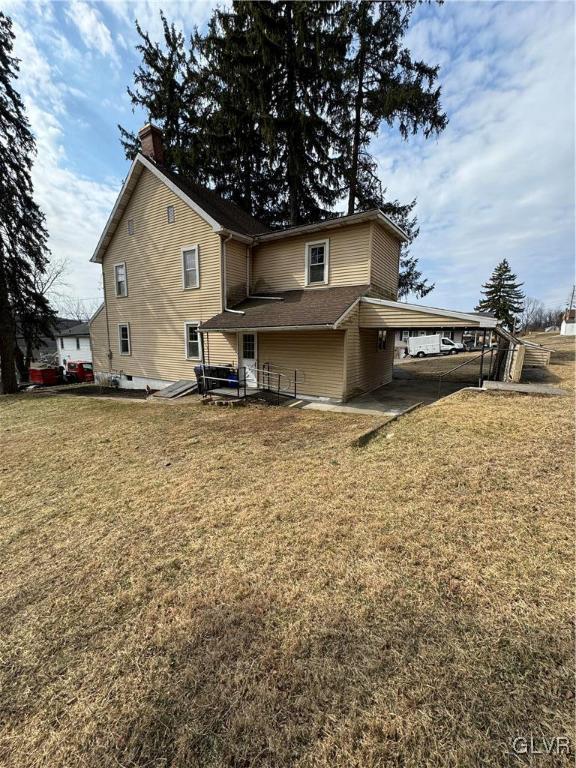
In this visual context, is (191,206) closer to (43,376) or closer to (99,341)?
(99,341)

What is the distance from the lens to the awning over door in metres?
8.55

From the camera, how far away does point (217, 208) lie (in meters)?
14.6

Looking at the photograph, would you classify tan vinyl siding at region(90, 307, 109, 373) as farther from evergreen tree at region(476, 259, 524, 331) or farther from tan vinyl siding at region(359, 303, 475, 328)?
evergreen tree at region(476, 259, 524, 331)

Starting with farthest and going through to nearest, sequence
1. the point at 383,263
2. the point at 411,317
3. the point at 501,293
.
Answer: the point at 501,293, the point at 383,263, the point at 411,317

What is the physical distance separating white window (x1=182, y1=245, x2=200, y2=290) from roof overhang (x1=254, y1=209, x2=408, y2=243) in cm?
265

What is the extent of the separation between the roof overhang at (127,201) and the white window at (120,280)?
1427 millimetres

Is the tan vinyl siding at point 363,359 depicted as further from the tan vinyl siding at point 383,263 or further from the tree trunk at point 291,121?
the tree trunk at point 291,121

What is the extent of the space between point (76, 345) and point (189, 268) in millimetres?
27472

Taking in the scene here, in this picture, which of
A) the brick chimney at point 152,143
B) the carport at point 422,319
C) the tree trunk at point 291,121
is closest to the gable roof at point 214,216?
the brick chimney at point 152,143

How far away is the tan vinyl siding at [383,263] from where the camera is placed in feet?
36.7

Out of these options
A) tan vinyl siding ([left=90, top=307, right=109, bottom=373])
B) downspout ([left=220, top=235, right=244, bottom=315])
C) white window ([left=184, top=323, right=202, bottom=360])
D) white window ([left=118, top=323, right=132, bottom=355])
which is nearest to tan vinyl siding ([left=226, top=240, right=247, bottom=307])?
downspout ([left=220, top=235, right=244, bottom=315])

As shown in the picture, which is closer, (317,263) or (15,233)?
(317,263)

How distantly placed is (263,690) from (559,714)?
1.71m

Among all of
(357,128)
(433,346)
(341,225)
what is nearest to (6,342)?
(341,225)
